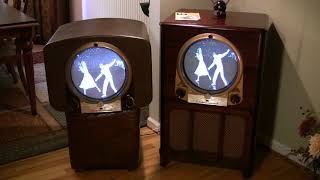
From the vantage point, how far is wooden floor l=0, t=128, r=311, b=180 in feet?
6.84

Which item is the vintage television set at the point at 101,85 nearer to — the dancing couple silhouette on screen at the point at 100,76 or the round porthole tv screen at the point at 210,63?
the dancing couple silhouette on screen at the point at 100,76

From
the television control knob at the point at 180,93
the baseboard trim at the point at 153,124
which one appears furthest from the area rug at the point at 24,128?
the television control knob at the point at 180,93

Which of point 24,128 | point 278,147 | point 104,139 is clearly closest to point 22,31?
point 24,128

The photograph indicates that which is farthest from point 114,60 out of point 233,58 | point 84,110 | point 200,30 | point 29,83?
point 29,83

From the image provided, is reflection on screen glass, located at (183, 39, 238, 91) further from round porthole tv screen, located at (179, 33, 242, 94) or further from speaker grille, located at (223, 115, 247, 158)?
speaker grille, located at (223, 115, 247, 158)

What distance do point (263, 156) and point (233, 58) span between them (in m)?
0.75

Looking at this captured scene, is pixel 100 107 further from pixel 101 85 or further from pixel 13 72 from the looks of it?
pixel 13 72

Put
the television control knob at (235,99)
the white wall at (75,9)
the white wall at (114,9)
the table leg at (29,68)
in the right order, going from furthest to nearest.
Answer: the white wall at (75,9) → the white wall at (114,9) → the table leg at (29,68) → the television control knob at (235,99)

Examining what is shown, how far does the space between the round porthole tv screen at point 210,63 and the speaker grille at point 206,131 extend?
0.16 metres

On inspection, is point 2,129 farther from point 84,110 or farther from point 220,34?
A: point 220,34

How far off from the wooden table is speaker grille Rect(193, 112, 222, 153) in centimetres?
119

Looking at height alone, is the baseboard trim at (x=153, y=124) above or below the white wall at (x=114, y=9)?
below

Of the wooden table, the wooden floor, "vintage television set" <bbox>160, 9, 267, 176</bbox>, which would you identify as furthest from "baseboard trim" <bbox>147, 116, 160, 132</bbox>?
the wooden table

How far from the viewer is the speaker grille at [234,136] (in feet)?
6.52
